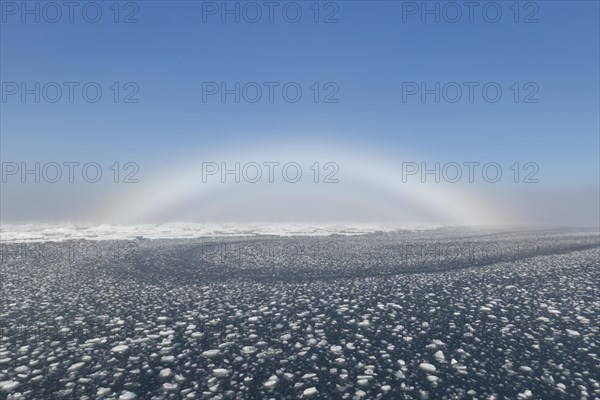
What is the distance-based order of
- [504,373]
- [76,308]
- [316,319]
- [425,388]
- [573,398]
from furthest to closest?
[76,308], [316,319], [504,373], [425,388], [573,398]

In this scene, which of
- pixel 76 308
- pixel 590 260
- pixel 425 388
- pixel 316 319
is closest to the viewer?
pixel 425 388

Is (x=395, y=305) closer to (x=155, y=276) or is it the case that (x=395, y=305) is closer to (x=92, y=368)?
(x=92, y=368)

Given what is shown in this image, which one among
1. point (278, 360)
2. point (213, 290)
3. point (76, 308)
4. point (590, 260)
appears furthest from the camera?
point (590, 260)

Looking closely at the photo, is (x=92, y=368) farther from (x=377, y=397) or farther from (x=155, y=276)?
(x=155, y=276)

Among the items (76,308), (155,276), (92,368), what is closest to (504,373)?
(92,368)

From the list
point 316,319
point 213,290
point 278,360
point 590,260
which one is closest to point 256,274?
point 213,290

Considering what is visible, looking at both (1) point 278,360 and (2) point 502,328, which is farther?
(2) point 502,328

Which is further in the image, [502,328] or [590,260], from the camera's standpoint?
[590,260]

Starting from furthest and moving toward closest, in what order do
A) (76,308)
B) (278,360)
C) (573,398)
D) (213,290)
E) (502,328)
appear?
(213,290)
(76,308)
(502,328)
(278,360)
(573,398)
